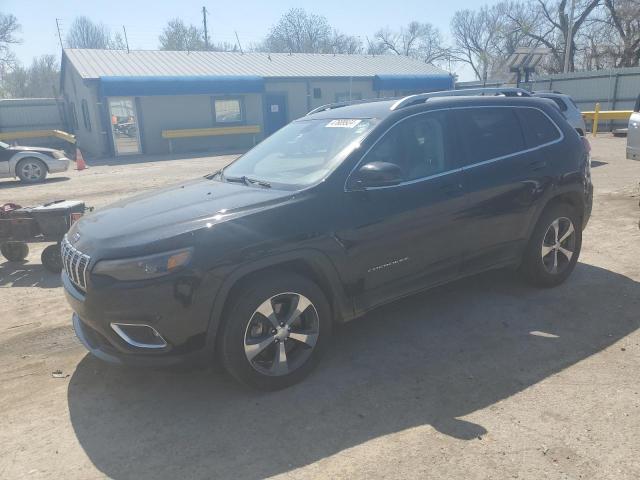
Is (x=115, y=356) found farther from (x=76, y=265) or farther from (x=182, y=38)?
(x=182, y=38)

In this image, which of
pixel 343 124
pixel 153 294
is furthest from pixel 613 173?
pixel 153 294

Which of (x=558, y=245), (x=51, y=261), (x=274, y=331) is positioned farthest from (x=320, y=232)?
(x=51, y=261)

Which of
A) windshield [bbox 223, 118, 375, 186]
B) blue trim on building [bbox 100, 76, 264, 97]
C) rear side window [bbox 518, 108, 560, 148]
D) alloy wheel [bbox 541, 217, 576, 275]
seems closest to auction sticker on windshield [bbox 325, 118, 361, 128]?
windshield [bbox 223, 118, 375, 186]

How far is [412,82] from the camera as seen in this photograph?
89.8ft

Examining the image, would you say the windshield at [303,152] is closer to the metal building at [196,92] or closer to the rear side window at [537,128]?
the rear side window at [537,128]

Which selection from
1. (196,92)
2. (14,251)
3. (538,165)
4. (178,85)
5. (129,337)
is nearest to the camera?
(129,337)

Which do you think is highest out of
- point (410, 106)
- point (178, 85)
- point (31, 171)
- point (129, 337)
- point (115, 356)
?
point (178, 85)

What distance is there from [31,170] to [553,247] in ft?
46.3

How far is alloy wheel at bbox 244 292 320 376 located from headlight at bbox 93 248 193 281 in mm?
566

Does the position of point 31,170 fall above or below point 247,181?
below

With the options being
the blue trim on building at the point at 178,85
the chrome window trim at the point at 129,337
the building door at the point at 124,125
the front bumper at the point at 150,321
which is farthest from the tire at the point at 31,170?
the chrome window trim at the point at 129,337

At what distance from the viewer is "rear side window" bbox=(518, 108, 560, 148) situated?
4.50m

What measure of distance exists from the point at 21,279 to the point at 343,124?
4.33 m

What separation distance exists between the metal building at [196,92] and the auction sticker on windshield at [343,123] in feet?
61.6
